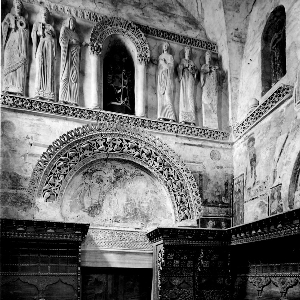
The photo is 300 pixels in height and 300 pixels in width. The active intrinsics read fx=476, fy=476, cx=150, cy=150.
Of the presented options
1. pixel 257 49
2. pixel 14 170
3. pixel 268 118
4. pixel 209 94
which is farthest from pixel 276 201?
pixel 14 170

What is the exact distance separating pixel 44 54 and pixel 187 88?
3173 millimetres

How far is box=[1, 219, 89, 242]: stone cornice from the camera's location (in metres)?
7.83

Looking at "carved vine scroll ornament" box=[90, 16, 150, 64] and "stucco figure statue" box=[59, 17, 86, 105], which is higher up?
"carved vine scroll ornament" box=[90, 16, 150, 64]

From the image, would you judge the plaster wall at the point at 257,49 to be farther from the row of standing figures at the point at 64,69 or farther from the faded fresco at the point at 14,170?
the faded fresco at the point at 14,170

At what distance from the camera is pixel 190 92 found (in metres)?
10.5

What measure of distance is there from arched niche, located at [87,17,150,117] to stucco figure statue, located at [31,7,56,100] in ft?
2.72

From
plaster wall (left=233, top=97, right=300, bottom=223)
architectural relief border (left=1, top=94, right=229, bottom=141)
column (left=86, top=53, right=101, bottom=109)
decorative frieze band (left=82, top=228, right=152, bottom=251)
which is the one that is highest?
column (left=86, top=53, right=101, bottom=109)

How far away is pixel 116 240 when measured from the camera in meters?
9.23

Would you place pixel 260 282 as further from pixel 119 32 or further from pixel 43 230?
pixel 119 32

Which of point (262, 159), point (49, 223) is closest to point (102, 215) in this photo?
point (49, 223)

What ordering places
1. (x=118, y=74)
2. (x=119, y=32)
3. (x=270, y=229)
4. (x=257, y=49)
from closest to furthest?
(x=270, y=229), (x=257, y=49), (x=119, y=32), (x=118, y=74)

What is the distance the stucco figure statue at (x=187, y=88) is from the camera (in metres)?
10.4

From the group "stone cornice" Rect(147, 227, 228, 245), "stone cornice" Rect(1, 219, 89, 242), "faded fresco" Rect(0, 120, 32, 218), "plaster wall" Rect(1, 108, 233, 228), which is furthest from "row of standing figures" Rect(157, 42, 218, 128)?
"stone cornice" Rect(1, 219, 89, 242)

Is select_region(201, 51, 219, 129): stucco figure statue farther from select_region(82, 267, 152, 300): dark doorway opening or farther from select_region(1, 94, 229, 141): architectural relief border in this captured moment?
select_region(82, 267, 152, 300): dark doorway opening
